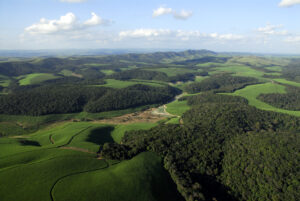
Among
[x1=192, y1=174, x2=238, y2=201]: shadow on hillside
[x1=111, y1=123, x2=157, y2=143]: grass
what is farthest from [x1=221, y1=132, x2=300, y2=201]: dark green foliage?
[x1=111, y1=123, x2=157, y2=143]: grass

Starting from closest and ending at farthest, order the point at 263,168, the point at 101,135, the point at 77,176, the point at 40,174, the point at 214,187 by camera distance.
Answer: the point at 40,174
the point at 77,176
the point at 214,187
the point at 263,168
the point at 101,135

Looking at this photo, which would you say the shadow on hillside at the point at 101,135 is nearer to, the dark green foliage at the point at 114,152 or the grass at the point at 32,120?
the dark green foliage at the point at 114,152

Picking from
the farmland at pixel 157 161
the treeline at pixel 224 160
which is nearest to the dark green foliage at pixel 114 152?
the treeline at pixel 224 160

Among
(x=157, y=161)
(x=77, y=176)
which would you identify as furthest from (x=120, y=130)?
(x=77, y=176)

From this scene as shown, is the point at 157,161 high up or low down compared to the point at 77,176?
down

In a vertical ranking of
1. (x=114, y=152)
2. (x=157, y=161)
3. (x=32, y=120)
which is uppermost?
(x=114, y=152)

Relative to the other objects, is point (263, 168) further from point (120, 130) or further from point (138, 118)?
point (138, 118)

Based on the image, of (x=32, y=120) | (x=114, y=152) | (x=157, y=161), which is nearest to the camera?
(x=157, y=161)

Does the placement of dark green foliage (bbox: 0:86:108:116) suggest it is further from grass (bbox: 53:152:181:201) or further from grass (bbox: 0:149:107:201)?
grass (bbox: 53:152:181:201)

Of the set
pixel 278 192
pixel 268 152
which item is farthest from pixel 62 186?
pixel 268 152
